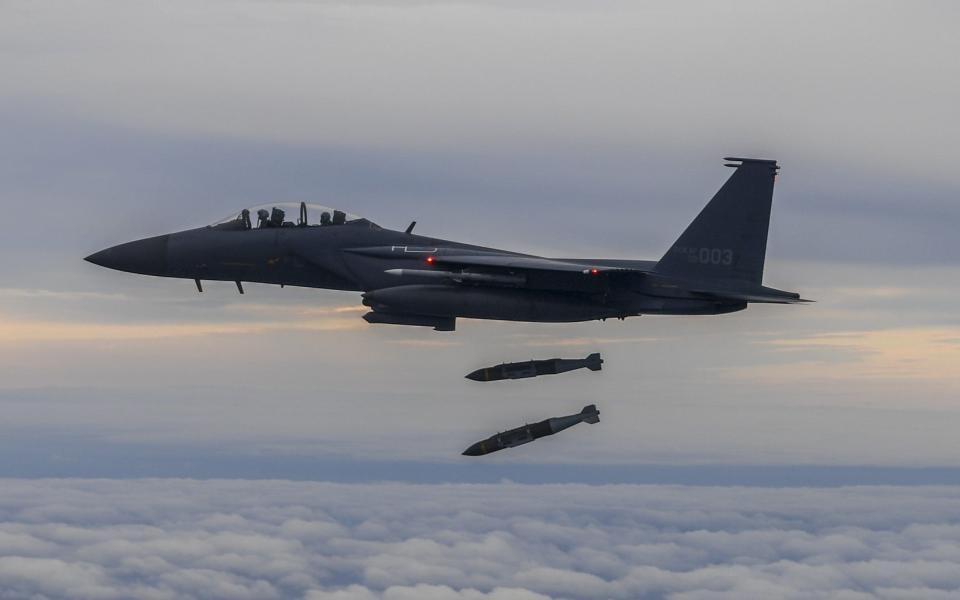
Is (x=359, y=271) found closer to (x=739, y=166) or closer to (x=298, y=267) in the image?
(x=298, y=267)

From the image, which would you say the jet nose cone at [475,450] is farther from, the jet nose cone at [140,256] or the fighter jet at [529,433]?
the jet nose cone at [140,256]

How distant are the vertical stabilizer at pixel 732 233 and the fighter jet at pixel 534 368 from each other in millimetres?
6890

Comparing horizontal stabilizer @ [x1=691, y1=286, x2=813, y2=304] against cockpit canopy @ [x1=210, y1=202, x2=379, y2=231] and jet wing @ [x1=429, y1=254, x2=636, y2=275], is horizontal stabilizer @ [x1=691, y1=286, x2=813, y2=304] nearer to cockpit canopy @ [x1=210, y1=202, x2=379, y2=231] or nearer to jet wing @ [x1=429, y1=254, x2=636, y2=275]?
→ jet wing @ [x1=429, y1=254, x2=636, y2=275]

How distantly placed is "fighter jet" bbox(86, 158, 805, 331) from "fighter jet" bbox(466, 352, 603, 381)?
160 inches

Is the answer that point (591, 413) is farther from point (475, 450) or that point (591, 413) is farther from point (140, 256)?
point (140, 256)

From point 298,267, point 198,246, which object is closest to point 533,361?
point 298,267

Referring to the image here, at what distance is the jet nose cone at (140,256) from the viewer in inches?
1708

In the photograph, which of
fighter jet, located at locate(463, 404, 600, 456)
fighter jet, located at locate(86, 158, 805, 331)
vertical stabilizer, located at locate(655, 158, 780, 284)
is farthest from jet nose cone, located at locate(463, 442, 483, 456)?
vertical stabilizer, located at locate(655, 158, 780, 284)

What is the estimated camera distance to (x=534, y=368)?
151ft

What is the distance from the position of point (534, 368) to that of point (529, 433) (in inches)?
112

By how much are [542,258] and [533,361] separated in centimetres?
579

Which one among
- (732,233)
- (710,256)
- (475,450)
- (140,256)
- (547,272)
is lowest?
(475,450)

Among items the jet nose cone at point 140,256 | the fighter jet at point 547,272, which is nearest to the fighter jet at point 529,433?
the fighter jet at point 547,272

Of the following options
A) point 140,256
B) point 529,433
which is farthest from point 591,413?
point 140,256
